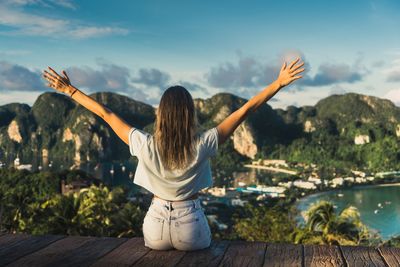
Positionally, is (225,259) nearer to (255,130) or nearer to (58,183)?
(58,183)

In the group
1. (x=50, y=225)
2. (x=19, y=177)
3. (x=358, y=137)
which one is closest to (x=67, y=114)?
(x=358, y=137)

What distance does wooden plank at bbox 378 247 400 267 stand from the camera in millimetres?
1611

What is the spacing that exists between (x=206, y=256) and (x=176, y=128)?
0.46 metres

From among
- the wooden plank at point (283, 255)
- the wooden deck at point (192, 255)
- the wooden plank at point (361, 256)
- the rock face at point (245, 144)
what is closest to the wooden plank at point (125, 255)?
the wooden deck at point (192, 255)

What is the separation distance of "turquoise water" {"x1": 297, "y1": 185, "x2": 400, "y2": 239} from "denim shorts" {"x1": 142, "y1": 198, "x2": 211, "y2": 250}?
2608cm

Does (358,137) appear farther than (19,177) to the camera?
Yes

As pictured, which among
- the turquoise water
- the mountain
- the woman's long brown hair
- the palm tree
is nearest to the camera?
the woman's long brown hair

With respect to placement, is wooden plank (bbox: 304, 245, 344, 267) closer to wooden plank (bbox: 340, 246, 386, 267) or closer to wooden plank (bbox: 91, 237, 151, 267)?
wooden plank (bbox: 340, 246, 386, 267)

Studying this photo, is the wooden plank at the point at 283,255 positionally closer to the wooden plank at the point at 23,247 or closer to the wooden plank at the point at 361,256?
the wooden plank at the point at 361,256

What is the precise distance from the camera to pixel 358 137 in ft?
264

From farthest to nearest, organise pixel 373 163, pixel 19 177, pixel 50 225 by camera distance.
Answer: pixel 373 163, pixel 19 177, pixel 50 225

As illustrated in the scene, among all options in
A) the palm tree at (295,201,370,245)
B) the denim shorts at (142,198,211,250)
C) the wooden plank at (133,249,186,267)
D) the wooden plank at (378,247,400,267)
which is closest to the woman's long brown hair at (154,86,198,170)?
the denim shorts at (142,198,211,250)

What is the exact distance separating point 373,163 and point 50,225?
213ft

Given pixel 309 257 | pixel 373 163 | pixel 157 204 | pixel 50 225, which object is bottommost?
pixel 373 163
